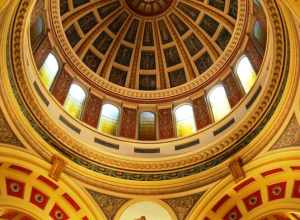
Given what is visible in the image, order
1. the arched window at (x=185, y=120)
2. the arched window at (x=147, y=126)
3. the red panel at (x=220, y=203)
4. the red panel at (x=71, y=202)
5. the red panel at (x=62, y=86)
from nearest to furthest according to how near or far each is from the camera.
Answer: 1. the red panel at (x=71, y=202)
2. the red panel at (x=220, y=203)
3. the red panel at (x=62, y=86)
4. the arched window at (x=185, y=120)
5. the arched window at (x=147, y=126)

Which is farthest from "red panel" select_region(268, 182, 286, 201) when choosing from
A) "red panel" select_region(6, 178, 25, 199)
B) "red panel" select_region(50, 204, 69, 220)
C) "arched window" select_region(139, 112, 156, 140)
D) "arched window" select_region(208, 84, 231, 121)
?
"red panel" select_region(6, 178, 25, 199)

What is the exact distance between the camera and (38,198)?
1734 cm

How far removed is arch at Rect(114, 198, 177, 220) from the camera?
57.8 feet

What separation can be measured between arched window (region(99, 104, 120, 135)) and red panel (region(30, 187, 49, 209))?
453cm

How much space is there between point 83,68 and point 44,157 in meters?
7.02

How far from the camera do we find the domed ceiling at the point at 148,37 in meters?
23.6

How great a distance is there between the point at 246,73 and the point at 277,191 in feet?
19.2

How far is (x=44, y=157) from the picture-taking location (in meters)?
16.8

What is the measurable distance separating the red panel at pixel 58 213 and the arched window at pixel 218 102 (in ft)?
26.2

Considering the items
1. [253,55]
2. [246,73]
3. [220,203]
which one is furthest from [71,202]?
[253,55]

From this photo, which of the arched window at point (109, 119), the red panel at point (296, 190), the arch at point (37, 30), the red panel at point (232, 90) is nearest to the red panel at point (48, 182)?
the arched window at point (109, 119)

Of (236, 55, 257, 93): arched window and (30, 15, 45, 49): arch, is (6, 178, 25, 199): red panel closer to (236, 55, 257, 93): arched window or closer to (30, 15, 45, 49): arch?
(30, 15, 45, 49): arch

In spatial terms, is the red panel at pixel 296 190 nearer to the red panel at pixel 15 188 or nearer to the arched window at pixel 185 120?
the arched window at pixel 185 120

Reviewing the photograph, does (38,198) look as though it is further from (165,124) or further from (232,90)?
(232,90)
